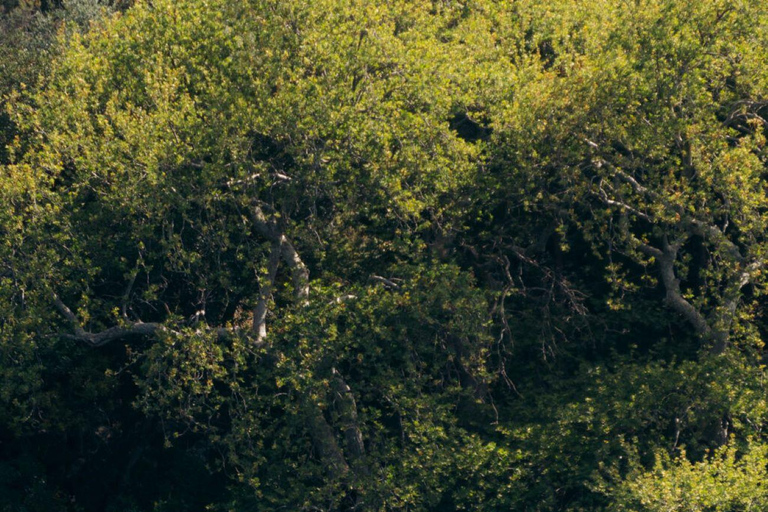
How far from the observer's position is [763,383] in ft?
63.9

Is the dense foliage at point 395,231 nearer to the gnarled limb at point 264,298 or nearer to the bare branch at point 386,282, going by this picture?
the gnarled limb at point 264,298

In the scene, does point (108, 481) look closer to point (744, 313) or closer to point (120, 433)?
point (120, 433)

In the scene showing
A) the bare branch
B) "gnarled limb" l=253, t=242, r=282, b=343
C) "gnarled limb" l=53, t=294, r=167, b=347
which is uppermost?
the bare branch

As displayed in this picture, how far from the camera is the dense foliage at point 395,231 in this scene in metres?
20.4

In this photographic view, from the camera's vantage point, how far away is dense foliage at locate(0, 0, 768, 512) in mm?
20406

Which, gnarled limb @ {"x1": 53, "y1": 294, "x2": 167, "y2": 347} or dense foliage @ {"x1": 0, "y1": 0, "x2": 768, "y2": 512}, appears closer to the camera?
dense foliage @ {"x1": 0, "y1": 0, "x2": 768, "y2": 512}

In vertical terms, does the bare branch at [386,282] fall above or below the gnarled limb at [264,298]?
above

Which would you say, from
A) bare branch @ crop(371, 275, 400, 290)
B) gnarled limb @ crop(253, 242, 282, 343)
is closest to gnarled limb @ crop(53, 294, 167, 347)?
gnarled limb @ crop(253, 242, 282, 343)

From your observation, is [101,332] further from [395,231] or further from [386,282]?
[395,231]

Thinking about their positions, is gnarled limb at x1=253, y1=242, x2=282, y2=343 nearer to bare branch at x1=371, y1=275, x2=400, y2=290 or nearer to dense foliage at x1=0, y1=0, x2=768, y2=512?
dense foliage at x1=0, y1=0, x2=768, y2=512

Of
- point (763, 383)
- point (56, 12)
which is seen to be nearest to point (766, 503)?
point (763, 383)

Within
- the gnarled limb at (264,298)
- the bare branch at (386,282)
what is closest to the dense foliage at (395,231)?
the gnarled limb at (264,298)

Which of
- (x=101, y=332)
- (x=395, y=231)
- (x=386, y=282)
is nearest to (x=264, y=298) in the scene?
(x=386, y=282)

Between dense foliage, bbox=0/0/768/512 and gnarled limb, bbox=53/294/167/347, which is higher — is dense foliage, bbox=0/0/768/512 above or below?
above
